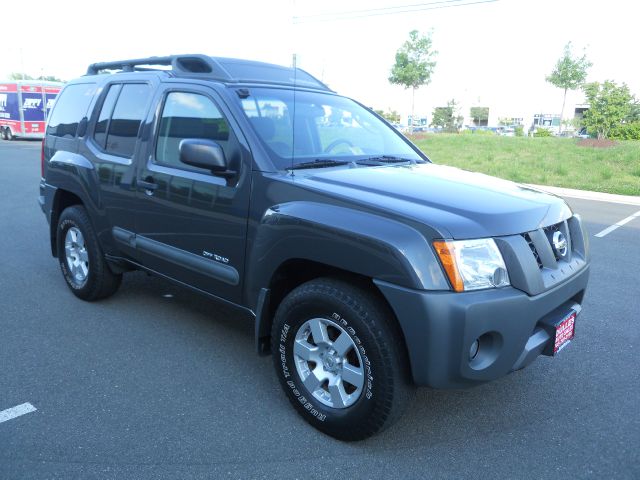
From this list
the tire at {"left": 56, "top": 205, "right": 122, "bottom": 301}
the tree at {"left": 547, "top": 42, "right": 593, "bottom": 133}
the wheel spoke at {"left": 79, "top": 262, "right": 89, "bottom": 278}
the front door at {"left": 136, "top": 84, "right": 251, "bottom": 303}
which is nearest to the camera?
the front door at {"left": 136, "top": 84, "right": 251, "bottom": 303}

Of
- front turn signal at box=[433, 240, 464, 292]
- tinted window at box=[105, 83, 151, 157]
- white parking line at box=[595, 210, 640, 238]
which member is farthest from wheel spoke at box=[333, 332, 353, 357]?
white parking line at box=[595, 210, 640, 238]

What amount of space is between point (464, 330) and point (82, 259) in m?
3.58

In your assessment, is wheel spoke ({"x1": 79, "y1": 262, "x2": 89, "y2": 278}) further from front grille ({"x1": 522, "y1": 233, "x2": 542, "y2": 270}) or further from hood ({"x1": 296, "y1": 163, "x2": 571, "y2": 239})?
front grille ({"x1": 522, "y1": 233, "x2": 542, "y2": 270})

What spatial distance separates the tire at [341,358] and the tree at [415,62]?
27904 mm

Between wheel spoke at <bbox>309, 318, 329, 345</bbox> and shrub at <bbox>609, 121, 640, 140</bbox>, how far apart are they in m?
23.4

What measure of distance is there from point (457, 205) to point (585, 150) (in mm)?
18542

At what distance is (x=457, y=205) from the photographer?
2.64m

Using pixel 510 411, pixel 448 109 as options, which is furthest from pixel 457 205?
pixel 448 109

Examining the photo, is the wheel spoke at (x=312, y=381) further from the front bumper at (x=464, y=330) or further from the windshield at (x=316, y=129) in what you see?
the windshield at (x=316, y=129)

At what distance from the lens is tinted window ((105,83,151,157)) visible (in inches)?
156

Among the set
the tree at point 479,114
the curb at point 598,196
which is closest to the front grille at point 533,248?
the curb at point 598,196

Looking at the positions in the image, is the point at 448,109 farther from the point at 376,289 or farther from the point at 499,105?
the point at 376,289

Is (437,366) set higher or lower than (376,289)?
lower

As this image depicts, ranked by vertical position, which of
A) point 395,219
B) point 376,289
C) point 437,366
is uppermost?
point 395,219
